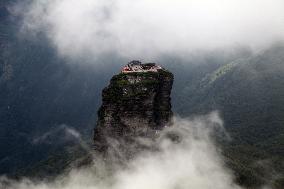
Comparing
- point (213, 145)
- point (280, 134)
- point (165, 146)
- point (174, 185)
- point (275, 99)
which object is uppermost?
point (275, 99)

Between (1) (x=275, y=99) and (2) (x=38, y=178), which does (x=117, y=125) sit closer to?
(2) (x=38, y=178)

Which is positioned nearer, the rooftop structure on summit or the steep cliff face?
the steep cliff face

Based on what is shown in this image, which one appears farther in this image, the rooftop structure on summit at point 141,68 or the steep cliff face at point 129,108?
the rooftop structure on summit at point 141,68

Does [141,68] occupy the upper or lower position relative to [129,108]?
upper

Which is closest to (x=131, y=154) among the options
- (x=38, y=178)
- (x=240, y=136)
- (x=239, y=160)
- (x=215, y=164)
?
(x=215, y=164)

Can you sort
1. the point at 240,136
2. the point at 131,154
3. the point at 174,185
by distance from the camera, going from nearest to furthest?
the point at 174,185, the point at 131,154, the point at 240,136

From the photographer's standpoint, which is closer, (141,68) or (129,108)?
(129,108)

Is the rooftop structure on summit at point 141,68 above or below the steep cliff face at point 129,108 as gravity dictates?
above

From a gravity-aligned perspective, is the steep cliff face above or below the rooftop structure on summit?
below
